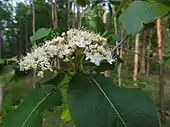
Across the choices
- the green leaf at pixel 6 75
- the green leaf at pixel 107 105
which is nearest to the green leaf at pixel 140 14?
the green leaf at pixel 107 105

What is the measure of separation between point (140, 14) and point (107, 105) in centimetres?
23

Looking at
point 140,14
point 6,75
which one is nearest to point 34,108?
point 6,75

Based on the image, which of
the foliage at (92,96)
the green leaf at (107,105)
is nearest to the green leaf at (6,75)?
the foliage at (92,96)

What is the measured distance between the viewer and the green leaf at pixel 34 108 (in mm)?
625

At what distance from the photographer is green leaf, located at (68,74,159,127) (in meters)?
0.54

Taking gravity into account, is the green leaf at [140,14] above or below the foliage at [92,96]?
above

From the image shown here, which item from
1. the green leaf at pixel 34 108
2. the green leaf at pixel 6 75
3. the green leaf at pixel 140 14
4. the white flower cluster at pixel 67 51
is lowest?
the green leaf at pixel 34 108

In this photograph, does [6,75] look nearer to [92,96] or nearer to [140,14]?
[92,96]

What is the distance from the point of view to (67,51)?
607mm

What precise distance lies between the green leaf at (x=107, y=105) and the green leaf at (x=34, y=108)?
83 mm

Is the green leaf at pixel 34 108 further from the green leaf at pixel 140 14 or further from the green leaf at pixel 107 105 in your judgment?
the green leaf at pixel 140 14

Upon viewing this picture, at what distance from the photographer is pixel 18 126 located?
627mm

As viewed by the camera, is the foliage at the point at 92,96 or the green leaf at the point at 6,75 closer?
the foliage at the point at 92,96

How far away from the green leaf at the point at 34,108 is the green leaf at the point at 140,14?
233 millimetres
